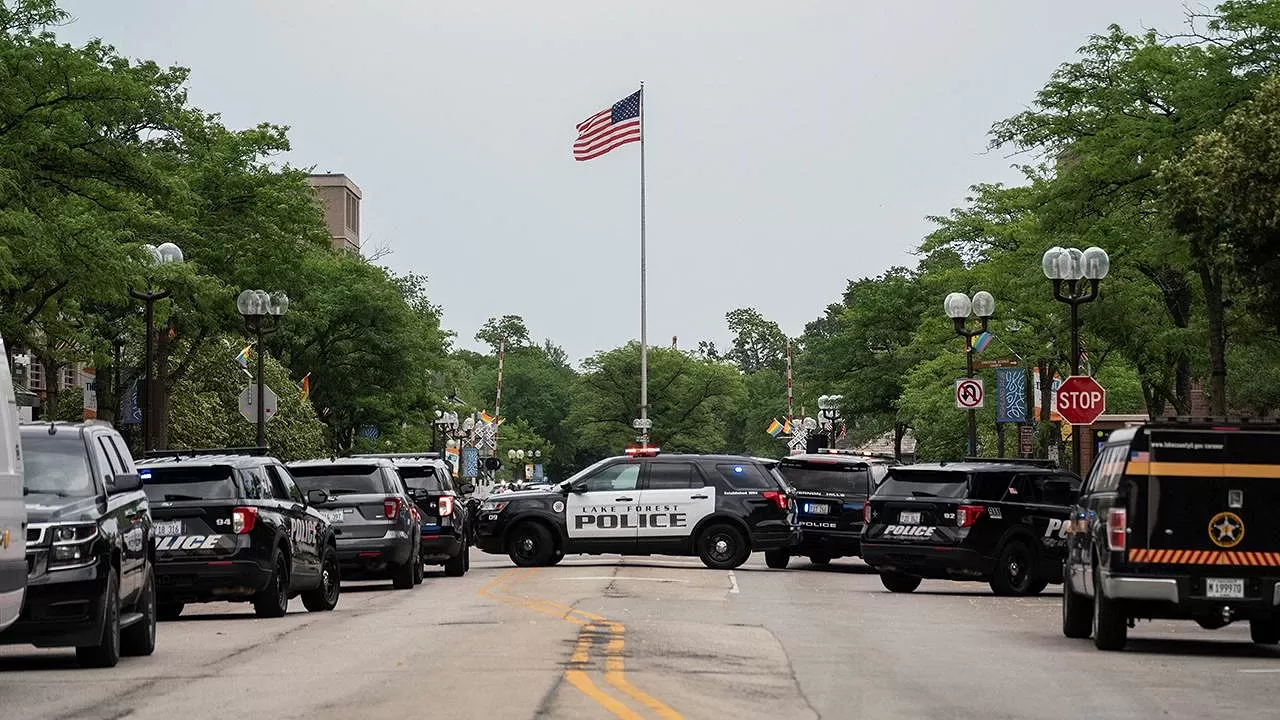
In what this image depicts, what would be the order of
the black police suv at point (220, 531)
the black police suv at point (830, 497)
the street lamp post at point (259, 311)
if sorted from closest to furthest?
1. the black police suv at point (220, 531)
2. the black police suv at point (830, 497)
3. the street lamp post at point (259, 311)

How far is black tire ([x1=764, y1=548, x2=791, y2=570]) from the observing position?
33438mm

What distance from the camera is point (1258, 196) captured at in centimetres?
2898

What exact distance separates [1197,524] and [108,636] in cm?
889

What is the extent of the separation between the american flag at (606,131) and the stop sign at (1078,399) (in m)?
35.9

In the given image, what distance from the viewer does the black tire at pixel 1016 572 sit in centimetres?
2638

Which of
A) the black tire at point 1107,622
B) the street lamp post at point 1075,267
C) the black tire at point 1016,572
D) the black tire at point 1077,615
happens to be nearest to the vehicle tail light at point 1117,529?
the black tire at point 1107,622

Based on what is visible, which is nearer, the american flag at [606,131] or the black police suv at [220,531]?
the black police suv at [220,531]

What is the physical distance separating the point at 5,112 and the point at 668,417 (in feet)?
330

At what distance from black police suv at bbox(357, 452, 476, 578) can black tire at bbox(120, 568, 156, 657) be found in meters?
13.4

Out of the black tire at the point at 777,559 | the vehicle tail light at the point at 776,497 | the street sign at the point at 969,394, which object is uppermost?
the street sign at the point at 969,394

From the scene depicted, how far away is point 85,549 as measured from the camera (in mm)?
14531

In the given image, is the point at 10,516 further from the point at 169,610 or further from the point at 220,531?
the point at 169,610

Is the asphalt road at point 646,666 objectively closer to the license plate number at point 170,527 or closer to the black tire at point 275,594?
the black tire at point 275,594

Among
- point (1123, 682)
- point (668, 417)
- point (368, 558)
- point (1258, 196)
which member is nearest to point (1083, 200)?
point (1258, 196)
